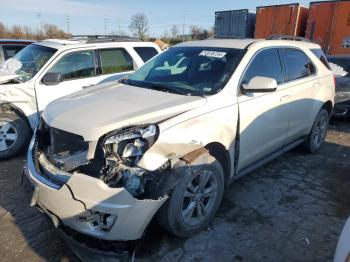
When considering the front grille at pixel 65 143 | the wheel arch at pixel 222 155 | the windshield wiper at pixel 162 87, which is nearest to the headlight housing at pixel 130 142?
the front grille at pixel 65 143

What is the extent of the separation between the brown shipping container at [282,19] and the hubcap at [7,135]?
46.3 feet

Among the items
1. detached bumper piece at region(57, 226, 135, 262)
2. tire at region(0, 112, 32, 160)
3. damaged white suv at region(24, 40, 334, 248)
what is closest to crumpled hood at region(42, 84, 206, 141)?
damaged white suv at region(24, 40, 334, 248)

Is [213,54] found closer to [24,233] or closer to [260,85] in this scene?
[260,85]

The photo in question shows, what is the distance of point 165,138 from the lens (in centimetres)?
275

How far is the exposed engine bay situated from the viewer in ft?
8.57

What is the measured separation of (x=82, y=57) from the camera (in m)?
5.75

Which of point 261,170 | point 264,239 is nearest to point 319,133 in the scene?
point 261,170

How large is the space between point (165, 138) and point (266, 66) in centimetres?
196

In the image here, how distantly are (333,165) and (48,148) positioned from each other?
4195 mm

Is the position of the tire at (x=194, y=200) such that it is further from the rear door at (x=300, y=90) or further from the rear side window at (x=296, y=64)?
the rear side window at (x=296, y=64)

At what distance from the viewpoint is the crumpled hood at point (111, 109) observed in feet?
8.98

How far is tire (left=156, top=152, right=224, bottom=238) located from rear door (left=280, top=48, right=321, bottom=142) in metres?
1.77

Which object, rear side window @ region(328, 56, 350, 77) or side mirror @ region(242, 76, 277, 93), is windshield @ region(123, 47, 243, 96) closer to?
side mirror @ region(242, 76, 277, 93)

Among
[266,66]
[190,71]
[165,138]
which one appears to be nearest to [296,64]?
[266,66]
